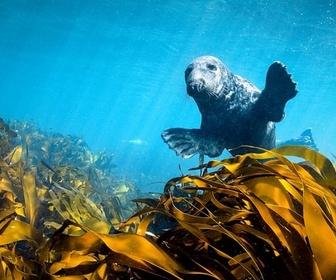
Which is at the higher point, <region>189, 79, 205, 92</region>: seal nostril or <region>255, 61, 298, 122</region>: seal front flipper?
<region>255, 61, 298, 122</region>: seal front flipper

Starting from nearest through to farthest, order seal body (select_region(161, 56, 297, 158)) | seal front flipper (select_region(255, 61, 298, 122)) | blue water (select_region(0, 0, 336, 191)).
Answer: seal front flipper (select_region(255, 61, 298, 122)) < seal body (select_region(161, 56, 297, 158)) < blue water (select_region(0, 0, 336, 191))

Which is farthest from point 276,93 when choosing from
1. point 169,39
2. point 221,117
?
point 169,39

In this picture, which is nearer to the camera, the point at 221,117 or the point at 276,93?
the point at 276,93

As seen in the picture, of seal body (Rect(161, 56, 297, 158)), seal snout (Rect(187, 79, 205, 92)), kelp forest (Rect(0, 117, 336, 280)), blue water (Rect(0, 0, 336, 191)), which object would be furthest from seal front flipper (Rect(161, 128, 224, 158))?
kelp forest (Rect(0, 117, 336, 280))

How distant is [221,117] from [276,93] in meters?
1.09

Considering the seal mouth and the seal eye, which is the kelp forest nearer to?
the seal mouth

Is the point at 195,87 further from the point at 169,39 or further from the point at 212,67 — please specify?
the point at 169,39

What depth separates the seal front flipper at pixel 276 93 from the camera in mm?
4594

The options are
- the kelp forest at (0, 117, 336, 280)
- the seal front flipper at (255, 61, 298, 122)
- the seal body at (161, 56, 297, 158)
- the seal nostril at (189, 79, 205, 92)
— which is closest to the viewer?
the kelp forest at (0, 117, 336, 280)

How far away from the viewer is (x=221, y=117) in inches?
221

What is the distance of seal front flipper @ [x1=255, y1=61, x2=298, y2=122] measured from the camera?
181 inches

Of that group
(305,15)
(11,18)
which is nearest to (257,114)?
(305,15)

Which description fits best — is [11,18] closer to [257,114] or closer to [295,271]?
[257,114]

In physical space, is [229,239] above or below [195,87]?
below
